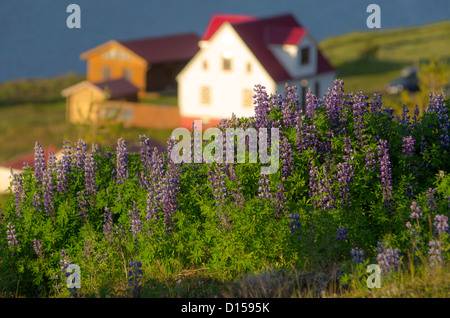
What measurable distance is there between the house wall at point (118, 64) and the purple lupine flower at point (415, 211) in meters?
59.0

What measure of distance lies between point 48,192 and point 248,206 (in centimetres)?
313

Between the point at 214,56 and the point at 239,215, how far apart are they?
41057 mm

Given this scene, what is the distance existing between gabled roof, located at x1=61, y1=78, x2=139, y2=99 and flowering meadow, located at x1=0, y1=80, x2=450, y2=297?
48.7m

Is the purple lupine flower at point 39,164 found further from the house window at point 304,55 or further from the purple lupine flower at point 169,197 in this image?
the house window at point 304,55

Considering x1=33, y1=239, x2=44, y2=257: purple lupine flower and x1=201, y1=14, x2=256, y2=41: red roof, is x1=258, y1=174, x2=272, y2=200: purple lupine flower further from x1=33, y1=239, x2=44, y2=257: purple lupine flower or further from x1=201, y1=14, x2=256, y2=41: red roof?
x1=201, y1=14, x2=256, y2=41: red roof

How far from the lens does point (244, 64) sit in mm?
48094

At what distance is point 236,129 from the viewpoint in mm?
10172

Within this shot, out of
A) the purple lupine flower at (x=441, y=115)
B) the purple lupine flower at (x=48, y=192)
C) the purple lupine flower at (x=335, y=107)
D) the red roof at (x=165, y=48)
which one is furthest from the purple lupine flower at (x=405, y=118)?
the red roof at (x=165, y=48)

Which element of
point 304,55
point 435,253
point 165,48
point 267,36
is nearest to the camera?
point 435,253

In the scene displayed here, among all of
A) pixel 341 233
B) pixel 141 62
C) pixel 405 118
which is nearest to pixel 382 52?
pixel 141 62

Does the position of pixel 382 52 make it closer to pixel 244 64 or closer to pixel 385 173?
pixel 244 64

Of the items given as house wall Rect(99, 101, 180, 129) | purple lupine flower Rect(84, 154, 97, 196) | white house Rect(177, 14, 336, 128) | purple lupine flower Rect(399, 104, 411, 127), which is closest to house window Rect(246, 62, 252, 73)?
white house Rect(177, 14, 336, 128)

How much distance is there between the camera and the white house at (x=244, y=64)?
4772 centimetres

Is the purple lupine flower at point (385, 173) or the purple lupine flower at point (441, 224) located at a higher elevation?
the purple lupine flower at point (385, 173)
